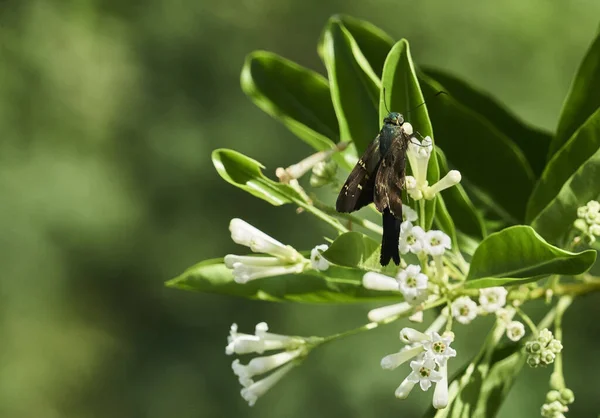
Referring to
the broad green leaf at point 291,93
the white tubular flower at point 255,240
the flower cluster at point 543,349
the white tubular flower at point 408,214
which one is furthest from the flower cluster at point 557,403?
the broad green leaf at point 291,93

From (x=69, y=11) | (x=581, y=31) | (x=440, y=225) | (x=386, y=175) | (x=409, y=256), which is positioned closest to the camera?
(x=386, y=175)

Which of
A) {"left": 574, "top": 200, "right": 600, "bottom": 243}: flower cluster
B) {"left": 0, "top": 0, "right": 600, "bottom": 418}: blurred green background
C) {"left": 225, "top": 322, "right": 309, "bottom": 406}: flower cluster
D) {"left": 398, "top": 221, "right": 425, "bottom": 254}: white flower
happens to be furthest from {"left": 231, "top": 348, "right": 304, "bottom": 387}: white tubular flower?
{"left": 0, "top": 0, "right": 600, "bottom": 418}: blurred green background

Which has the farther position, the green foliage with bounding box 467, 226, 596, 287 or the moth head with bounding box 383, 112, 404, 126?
the moth head with bounding box 383, 112, 404, 126

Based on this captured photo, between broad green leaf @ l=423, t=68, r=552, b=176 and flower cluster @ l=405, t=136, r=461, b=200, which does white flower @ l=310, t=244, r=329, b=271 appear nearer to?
flower cluster @ l=405, t=136, r=461, b=200

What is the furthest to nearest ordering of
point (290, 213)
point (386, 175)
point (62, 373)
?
1. point (62, 373)
2. point (290, 213)
3. point (386, 175)

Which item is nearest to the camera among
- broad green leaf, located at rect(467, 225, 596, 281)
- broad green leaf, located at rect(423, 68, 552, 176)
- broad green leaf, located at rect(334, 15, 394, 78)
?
broad green leaf, located at rect(467, 225, 596, 281)

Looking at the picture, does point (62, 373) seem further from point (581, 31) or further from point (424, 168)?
point (424, 168)

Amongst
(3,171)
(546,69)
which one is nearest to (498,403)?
(546,69)
